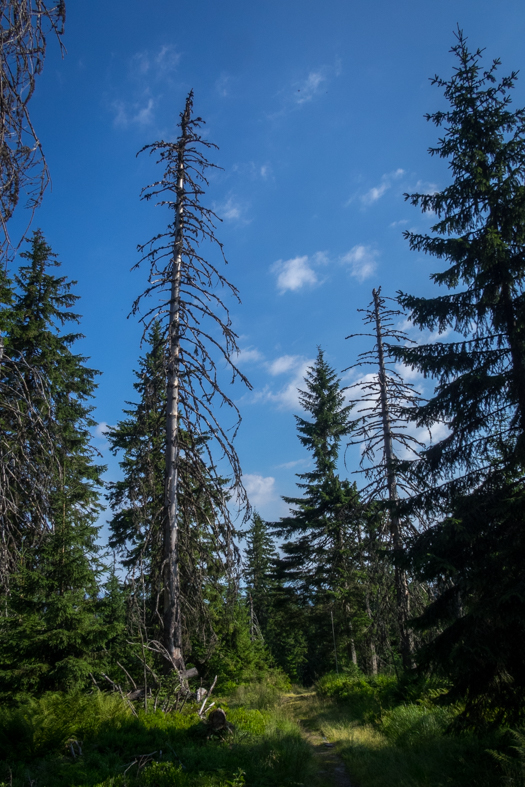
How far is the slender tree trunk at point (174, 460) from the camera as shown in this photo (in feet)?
27.3

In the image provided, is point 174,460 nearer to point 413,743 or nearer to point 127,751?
point 127,751

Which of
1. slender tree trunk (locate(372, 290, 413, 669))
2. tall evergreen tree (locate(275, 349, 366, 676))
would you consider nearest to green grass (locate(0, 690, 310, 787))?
slender tree trunk (locate(372, 290, 413, 669))

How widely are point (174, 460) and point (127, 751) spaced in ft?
15.9

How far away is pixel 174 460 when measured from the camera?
9.27 metres

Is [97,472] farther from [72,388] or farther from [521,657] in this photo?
→ [521,657]

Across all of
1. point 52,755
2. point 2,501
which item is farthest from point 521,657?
point 2,501

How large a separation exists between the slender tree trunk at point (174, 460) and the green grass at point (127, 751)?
1.38 m

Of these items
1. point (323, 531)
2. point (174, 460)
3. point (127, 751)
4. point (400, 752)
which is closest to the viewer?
point (127, 751)

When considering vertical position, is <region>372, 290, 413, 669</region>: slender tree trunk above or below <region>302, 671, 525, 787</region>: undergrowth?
above

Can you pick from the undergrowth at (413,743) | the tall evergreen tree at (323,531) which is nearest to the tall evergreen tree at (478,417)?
the undergrowth at (413,743)

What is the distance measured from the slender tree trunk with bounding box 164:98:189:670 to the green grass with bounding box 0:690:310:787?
4.53ft

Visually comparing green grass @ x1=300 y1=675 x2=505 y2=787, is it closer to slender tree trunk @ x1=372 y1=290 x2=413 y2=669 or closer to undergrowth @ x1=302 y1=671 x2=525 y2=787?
undergrowth @ x1=302 y1=671 x2=525 y2=787

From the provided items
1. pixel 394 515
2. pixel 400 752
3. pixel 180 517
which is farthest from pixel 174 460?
pixel 400 752

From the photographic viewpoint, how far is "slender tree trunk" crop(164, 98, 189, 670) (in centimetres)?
832
